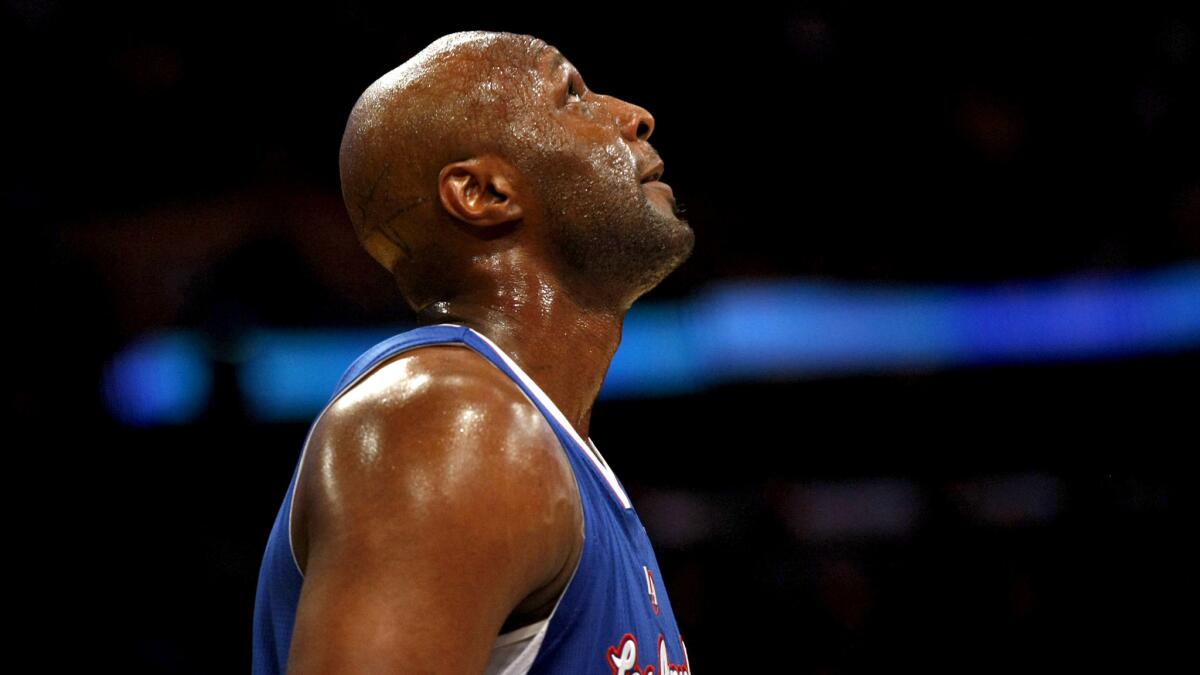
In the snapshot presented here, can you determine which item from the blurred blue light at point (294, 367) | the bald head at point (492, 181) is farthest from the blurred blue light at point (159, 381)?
the bald head at point (492, 181)

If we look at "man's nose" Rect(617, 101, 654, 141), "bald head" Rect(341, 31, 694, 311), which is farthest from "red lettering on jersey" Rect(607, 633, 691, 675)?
"man's nose" Rect(617, 101, 654, 141)

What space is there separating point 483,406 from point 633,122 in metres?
0.71

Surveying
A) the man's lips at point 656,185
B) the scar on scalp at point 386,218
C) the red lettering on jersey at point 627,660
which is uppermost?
the man's lips at point 656,185

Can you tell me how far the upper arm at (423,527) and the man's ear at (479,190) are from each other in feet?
1.31

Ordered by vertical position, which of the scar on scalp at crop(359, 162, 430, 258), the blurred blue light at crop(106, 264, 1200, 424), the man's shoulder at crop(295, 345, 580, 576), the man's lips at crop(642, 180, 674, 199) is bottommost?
the blurred blue light at crop(106, 264, 1200, 424)

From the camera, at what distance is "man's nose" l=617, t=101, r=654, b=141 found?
2.02m

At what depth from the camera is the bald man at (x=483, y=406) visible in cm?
136

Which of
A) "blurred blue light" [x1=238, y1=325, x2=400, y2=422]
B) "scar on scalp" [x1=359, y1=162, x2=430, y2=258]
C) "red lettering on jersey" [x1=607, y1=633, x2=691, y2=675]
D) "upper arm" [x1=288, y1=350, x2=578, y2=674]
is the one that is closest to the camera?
"upper arm" [x1=288, y1=350, x2=578, y2=674]

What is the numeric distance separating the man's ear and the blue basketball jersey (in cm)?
16

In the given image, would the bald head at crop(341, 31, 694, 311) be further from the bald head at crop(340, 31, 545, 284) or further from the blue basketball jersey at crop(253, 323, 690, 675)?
the blue basketball jersey at crop(253, 323, 690, 675)

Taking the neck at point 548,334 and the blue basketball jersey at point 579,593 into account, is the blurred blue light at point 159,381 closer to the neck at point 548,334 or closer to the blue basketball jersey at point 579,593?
the neck at point 548,334

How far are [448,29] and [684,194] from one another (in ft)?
3.97

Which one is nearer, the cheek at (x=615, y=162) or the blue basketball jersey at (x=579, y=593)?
the blue basketball jersey at (x=579, y=593)

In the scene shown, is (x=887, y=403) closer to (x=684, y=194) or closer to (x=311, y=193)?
(x=684, y=194)
